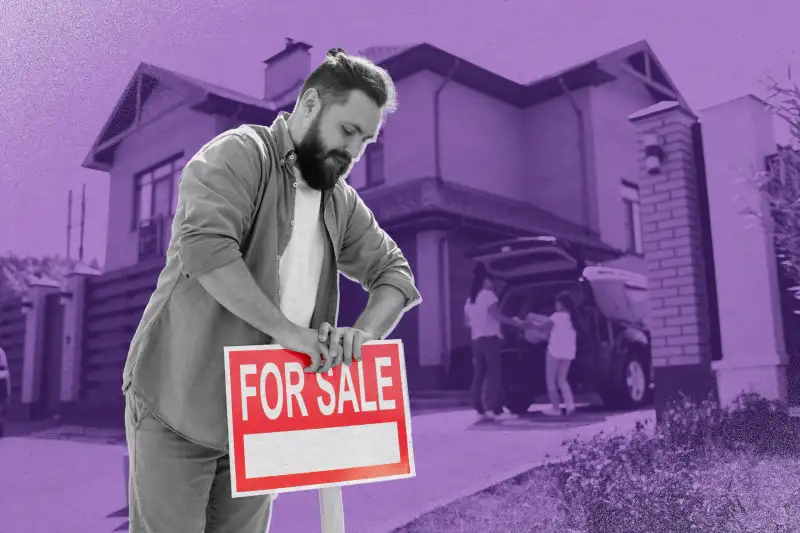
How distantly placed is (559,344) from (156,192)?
217 cm

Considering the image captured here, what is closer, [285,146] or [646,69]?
[285,146]

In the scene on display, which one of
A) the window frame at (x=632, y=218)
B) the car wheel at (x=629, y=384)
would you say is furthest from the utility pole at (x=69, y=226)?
the window frame at (x=632, y=218)

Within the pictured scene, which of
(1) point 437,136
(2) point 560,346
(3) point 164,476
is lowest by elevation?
(3) point 164,476

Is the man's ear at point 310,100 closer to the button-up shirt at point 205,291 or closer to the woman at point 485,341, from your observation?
the button-up shirt at point 205,291

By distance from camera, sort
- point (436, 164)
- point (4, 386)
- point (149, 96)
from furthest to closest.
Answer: point (436, 164)
point (149, 96)
point (4, 386)

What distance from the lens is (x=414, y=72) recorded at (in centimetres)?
383

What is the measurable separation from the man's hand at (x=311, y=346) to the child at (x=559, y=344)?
8.86ft

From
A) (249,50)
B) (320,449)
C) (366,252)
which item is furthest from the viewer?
(249,50)

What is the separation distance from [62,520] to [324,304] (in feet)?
7.48

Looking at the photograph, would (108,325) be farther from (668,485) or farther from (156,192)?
(668,485)

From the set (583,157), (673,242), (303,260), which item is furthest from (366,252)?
(673,242)

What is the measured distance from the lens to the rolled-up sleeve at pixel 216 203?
1.09 m

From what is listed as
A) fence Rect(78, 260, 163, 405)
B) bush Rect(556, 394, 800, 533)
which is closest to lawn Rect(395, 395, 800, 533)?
bush Rect(556, 394, 800, 533)

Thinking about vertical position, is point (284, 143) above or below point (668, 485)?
above
